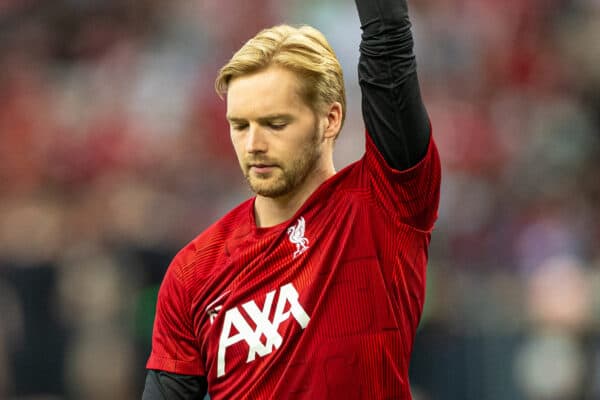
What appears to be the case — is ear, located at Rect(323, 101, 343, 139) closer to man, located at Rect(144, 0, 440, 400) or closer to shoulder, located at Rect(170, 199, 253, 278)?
man, located at Rect(144, 0, 440, 400)

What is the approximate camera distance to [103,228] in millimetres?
5582

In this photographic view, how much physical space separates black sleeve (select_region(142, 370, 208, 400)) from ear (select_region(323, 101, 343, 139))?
752 millimetres

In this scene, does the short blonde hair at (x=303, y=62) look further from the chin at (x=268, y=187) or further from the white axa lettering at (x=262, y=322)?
the white axa lettering at (x=262, y=322)

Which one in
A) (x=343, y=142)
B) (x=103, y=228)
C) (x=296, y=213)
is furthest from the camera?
(x=343, y=142)

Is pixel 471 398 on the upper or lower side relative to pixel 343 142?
lower

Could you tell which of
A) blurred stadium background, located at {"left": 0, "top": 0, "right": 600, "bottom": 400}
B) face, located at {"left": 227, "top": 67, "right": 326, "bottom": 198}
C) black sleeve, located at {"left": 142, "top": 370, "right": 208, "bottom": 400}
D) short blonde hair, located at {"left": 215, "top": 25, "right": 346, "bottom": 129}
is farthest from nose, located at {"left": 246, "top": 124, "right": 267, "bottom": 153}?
blurred stadium background, located at {"left": 0, "top": 0, "right": 600, "bottom": 400}

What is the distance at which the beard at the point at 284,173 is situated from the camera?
253 centimetres

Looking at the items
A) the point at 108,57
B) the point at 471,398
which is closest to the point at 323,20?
the point at 108,57

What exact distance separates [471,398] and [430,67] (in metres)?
2.26

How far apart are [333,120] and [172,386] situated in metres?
0.84

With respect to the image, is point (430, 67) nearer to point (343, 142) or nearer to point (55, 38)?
point (343, 142)

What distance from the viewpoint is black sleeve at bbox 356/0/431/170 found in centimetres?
239

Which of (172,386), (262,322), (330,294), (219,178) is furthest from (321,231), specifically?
(219,178)

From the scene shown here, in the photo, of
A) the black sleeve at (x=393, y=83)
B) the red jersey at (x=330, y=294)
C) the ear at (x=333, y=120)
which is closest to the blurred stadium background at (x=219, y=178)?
the red jersey at (x=330, y=294)
